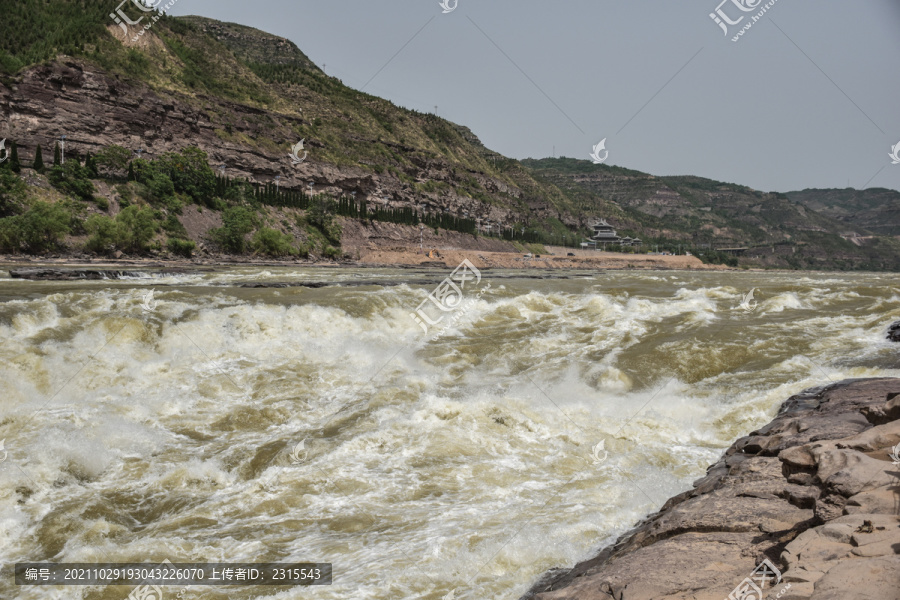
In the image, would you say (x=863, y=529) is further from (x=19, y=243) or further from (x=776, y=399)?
(x=19, y=243)

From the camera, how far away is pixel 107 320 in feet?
48.3

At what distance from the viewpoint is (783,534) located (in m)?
4.58

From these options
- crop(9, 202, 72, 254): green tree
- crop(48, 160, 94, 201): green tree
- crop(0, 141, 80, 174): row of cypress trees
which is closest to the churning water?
crop(9, 202, 72, 254): green tree

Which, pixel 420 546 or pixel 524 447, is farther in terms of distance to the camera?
A: pixel 524 447

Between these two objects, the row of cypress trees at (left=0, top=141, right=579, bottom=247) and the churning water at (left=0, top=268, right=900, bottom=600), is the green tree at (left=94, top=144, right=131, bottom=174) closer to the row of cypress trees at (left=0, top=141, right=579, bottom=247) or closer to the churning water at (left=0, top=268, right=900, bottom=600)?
the row of cypress trees at (left=0, top=141, right=579, bottom=247)

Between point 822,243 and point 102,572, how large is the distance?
22670 cm

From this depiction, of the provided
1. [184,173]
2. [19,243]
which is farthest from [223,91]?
[19,243]

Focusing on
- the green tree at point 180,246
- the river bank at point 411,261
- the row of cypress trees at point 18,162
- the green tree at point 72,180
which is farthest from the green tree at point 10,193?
the green tree at point 180,246

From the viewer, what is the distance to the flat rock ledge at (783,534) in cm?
346

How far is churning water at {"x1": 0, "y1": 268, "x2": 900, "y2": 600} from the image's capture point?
6.76 m

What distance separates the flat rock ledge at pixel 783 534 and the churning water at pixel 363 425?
1.27 meters

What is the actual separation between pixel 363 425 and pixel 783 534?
25.8 feet

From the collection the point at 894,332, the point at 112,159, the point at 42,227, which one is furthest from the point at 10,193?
the point at 894,332

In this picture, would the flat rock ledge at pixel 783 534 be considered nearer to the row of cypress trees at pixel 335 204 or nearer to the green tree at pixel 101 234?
the green tree at pixel 101 234
